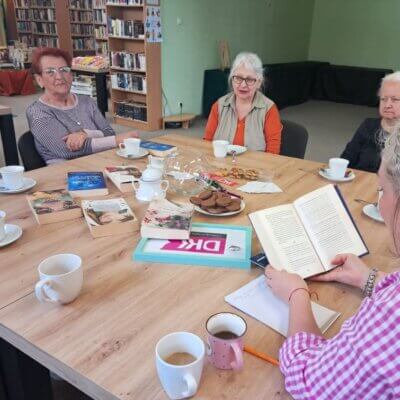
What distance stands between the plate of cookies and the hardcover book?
61 cm

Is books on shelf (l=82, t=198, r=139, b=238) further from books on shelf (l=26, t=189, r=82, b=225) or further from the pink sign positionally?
the pink sign

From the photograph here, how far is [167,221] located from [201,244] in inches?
5.1

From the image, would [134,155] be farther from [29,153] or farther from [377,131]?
[377,131]

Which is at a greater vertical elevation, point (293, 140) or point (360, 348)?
point (360, 348)

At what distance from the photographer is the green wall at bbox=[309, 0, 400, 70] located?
8.16m

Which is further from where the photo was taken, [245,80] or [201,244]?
[245,80]

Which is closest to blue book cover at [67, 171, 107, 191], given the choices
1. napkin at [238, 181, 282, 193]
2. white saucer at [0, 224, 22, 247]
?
white saucer at [0, 224, 22, 247]

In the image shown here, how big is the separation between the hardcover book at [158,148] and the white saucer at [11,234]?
0.89 meters

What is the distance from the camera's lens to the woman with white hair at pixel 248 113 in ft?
7.75

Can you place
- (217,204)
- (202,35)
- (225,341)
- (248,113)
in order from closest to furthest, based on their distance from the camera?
(225,341) → (217,204) → (248,113) → (202,35)

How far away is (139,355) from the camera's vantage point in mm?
755

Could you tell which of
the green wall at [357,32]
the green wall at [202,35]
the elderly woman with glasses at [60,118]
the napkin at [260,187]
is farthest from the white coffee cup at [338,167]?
the green wall at [357,32]

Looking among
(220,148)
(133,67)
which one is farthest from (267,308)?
(133,67)

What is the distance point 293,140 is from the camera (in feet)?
7.84
